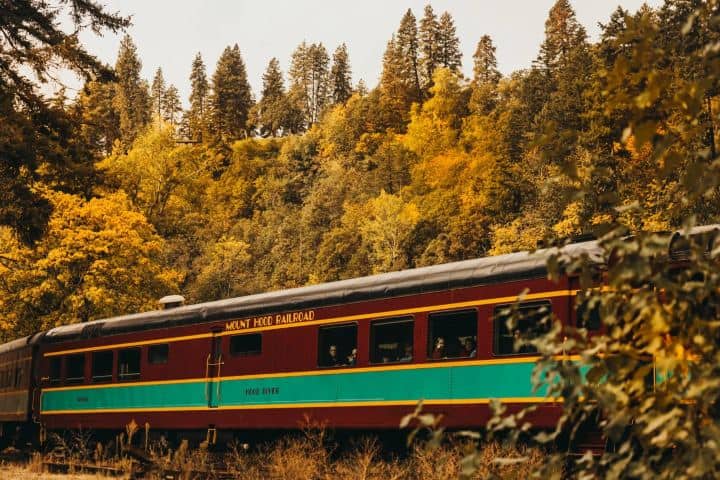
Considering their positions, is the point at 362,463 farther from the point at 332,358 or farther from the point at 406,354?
the point at 332,358

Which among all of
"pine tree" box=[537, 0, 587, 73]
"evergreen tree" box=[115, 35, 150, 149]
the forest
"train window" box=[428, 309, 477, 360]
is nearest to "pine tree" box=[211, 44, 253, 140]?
the forest

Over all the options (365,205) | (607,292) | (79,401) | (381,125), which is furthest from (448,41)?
(607,292)

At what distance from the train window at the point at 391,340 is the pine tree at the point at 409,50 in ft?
370

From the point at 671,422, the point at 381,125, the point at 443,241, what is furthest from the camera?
the point at 381,125

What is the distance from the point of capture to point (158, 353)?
66.8 feet

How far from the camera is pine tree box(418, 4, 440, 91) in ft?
424

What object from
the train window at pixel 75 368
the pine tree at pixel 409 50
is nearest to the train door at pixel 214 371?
the train window at pixel 75 368

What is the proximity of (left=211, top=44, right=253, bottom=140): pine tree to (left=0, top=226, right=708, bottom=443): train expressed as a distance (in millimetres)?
117455

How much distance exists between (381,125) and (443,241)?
146ft

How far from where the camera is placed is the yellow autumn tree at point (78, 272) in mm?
47531

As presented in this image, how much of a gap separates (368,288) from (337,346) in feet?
3.91

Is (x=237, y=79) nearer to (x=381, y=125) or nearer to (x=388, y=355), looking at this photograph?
(x=381, y=125)

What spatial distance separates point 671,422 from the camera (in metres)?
4.02

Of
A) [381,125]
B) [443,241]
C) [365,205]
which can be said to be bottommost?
[443,241]
